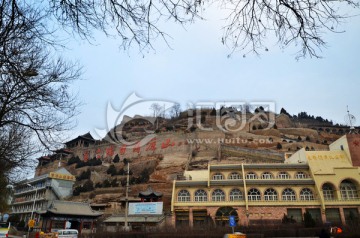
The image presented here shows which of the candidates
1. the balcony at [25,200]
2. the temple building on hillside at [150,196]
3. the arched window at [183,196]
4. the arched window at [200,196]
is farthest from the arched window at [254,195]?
the balcony at [25,200]

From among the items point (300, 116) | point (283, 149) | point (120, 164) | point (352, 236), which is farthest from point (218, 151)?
point (300, 116)

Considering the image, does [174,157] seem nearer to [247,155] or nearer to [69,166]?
[247,155]

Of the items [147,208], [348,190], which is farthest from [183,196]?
[348,190]

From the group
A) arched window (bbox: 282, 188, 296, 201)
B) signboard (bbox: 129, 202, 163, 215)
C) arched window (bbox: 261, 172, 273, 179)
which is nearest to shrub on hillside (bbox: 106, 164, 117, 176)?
signboard (bbox: 129, 202, 163, 215)

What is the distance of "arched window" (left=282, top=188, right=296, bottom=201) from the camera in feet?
111

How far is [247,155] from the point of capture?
62.8 meters

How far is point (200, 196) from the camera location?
3500 cm

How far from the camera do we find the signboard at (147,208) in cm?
3553

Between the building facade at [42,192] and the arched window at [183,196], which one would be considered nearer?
the arched window at [183,196]

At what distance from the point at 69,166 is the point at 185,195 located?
163 feet

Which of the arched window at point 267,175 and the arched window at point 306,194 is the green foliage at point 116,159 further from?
the arched window at point 306,194

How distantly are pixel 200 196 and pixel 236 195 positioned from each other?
162 inches

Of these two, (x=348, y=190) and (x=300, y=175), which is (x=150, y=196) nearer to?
(x=300, y=175)

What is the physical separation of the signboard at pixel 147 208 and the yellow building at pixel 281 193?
2.25 m
